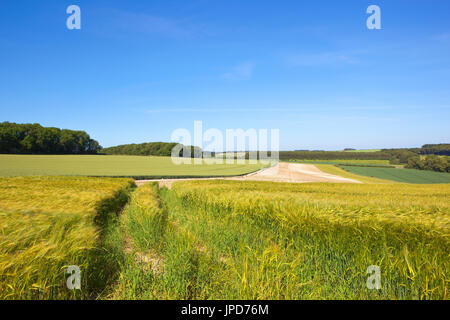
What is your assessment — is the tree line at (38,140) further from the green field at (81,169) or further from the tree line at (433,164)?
the tree line at (433,164)

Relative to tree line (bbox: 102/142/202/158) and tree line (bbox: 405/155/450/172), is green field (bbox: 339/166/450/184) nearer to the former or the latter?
tree line (bbox: 405/155/450/172)

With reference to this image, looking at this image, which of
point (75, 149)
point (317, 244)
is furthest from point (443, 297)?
point (75, 149)

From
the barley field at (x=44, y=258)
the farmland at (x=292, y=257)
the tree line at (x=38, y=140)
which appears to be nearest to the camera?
the barley field at (x=44, y=258)

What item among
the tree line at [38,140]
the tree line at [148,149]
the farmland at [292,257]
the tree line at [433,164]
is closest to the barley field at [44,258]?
the farmland at [292,257]

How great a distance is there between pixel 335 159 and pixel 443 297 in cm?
13316

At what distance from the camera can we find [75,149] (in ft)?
256

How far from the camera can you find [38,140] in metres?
67.2

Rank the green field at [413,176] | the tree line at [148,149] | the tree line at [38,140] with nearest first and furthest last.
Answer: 1. the green field at [413,176]
2. the tree line at [38,140]
3. the tree line at [148,149]

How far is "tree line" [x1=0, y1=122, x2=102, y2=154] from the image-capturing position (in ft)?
205

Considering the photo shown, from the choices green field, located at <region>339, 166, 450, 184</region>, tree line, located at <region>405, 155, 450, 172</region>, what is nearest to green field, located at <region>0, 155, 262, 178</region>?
green field, located at <region>339, 166, 450, 184</region>

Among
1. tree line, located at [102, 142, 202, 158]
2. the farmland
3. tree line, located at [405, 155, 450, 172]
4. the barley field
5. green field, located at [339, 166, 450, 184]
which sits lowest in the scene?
green field, located at [339, 166, 450, 184]

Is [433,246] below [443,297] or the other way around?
the other way around

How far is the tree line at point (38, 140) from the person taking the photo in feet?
205
